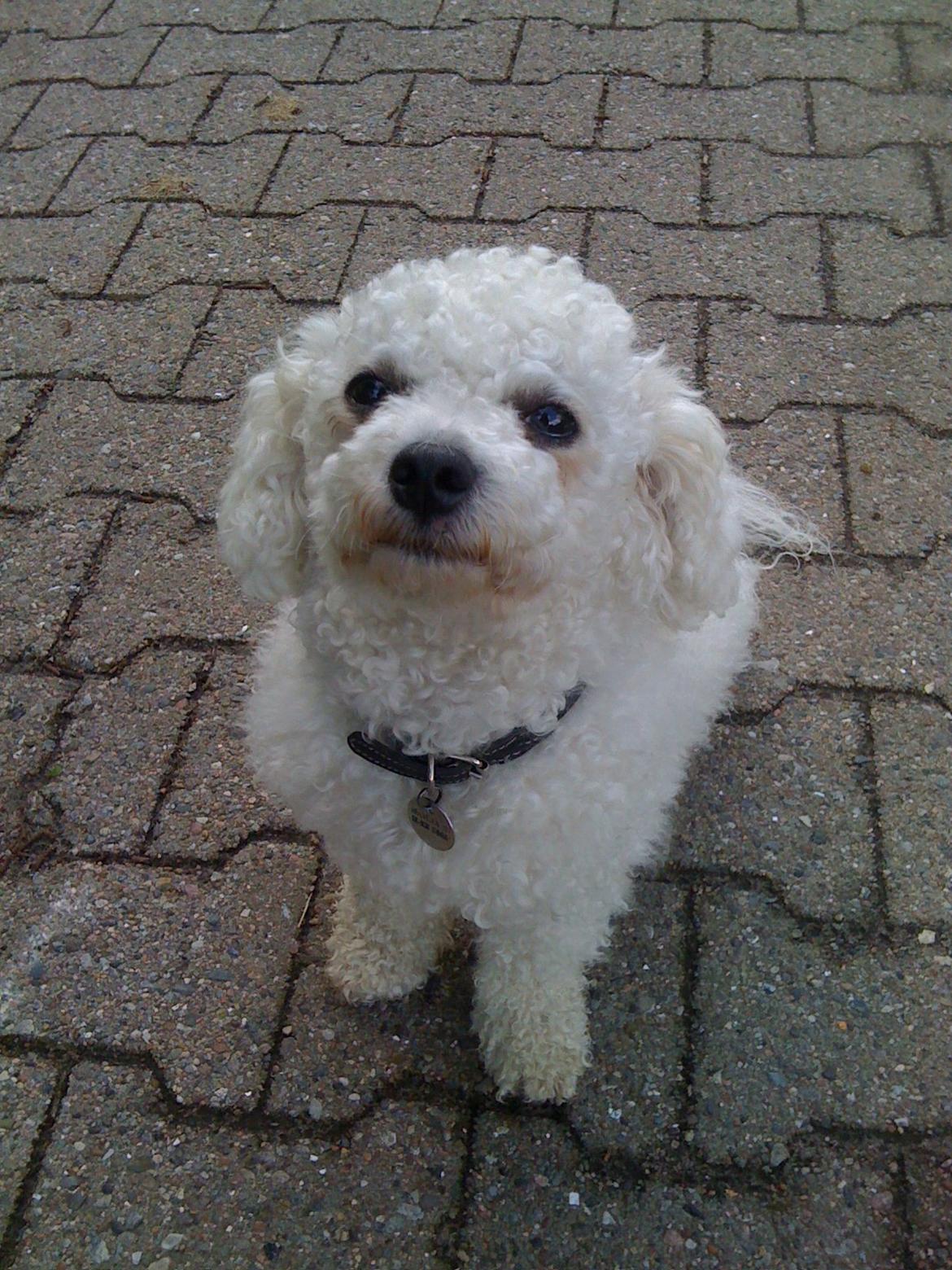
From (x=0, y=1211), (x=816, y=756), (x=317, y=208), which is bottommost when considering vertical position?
(x=0, y=1211)

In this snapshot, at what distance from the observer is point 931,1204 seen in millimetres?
1618

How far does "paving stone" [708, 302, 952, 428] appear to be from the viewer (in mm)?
2670

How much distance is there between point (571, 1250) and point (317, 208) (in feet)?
9.11

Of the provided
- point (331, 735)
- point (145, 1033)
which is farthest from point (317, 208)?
point (145, 1033)

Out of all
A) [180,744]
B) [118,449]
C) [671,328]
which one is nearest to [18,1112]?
[180,744]

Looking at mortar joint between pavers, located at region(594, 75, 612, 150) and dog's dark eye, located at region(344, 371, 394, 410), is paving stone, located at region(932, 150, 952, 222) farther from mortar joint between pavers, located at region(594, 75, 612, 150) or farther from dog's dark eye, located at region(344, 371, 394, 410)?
dog's dark eye, located at region(344, 371, 394, 410)

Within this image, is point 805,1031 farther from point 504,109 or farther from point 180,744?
point 504,109

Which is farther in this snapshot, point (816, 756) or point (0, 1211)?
point (816, 756)

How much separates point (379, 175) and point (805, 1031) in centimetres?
268

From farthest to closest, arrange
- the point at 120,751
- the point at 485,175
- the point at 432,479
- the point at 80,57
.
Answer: the point at 80,57, the point at 485,175, the point at 120,751, the point at 432,479

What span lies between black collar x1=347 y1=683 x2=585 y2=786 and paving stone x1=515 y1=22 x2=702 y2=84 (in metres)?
2.85

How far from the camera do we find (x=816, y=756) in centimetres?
212

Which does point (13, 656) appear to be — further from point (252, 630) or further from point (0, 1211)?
point (0, 1211)

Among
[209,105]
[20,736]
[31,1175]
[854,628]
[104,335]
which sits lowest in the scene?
[31,1175]
